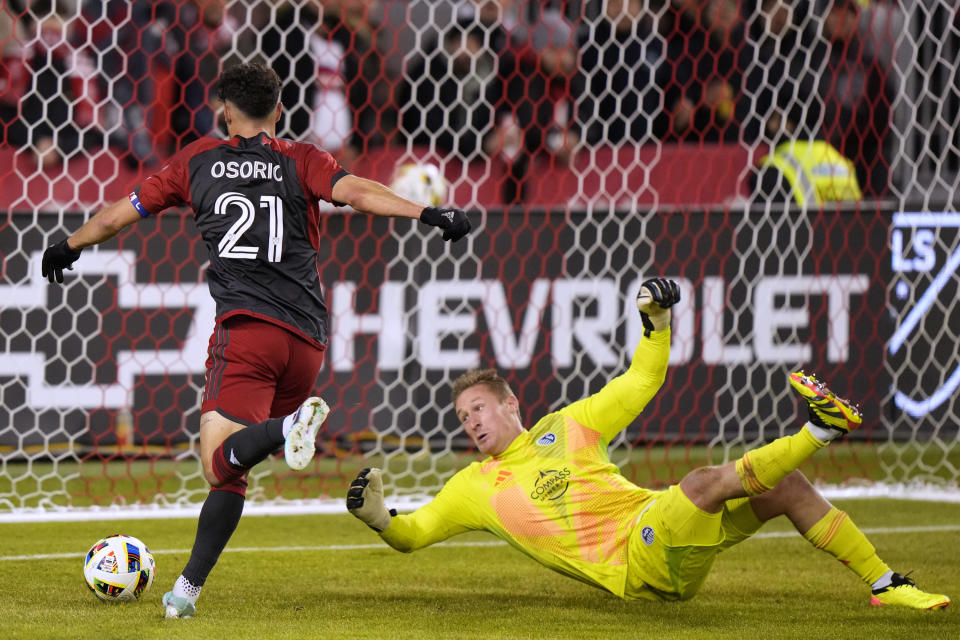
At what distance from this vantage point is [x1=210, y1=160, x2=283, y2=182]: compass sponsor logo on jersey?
3.89 metres

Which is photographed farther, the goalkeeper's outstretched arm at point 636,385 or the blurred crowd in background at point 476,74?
the blurred crowd in background at point 476,74

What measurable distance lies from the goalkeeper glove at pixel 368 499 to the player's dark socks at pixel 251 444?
0.36 m

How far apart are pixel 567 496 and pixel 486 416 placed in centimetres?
36

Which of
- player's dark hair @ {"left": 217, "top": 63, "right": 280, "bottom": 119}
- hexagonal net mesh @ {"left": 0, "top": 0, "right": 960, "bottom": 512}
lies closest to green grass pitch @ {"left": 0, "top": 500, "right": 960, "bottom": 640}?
hexagonal net mesh @ {"left": 0, "top": 0, "right": 960, "bottom": 512}

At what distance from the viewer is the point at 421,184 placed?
25.9 ft

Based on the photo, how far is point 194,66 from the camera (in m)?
8.20

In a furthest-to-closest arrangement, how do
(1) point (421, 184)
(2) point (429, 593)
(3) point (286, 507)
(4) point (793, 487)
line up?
(1) point (421, 184), (3) point (286, 507), (2) point (429, 593), (4) point (793, 487)

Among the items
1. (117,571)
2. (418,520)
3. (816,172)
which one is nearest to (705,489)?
(418,520)

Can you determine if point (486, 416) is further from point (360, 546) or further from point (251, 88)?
point (360, 546)

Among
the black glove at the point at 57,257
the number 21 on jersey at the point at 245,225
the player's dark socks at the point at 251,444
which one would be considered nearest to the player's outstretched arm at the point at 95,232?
the black glove at the point at 57,257

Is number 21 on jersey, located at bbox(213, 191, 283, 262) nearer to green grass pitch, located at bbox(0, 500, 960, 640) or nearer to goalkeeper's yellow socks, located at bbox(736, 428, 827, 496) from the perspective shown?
green grass pitch, located at bbox(0, 500, 960, 640)

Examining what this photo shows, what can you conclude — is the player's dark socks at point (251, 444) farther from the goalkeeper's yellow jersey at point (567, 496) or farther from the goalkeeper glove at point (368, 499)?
the goalkeeper's yellow jersey at point (567, 496)

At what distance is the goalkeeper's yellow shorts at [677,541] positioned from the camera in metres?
3.81

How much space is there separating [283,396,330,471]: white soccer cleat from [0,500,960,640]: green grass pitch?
47 cm
